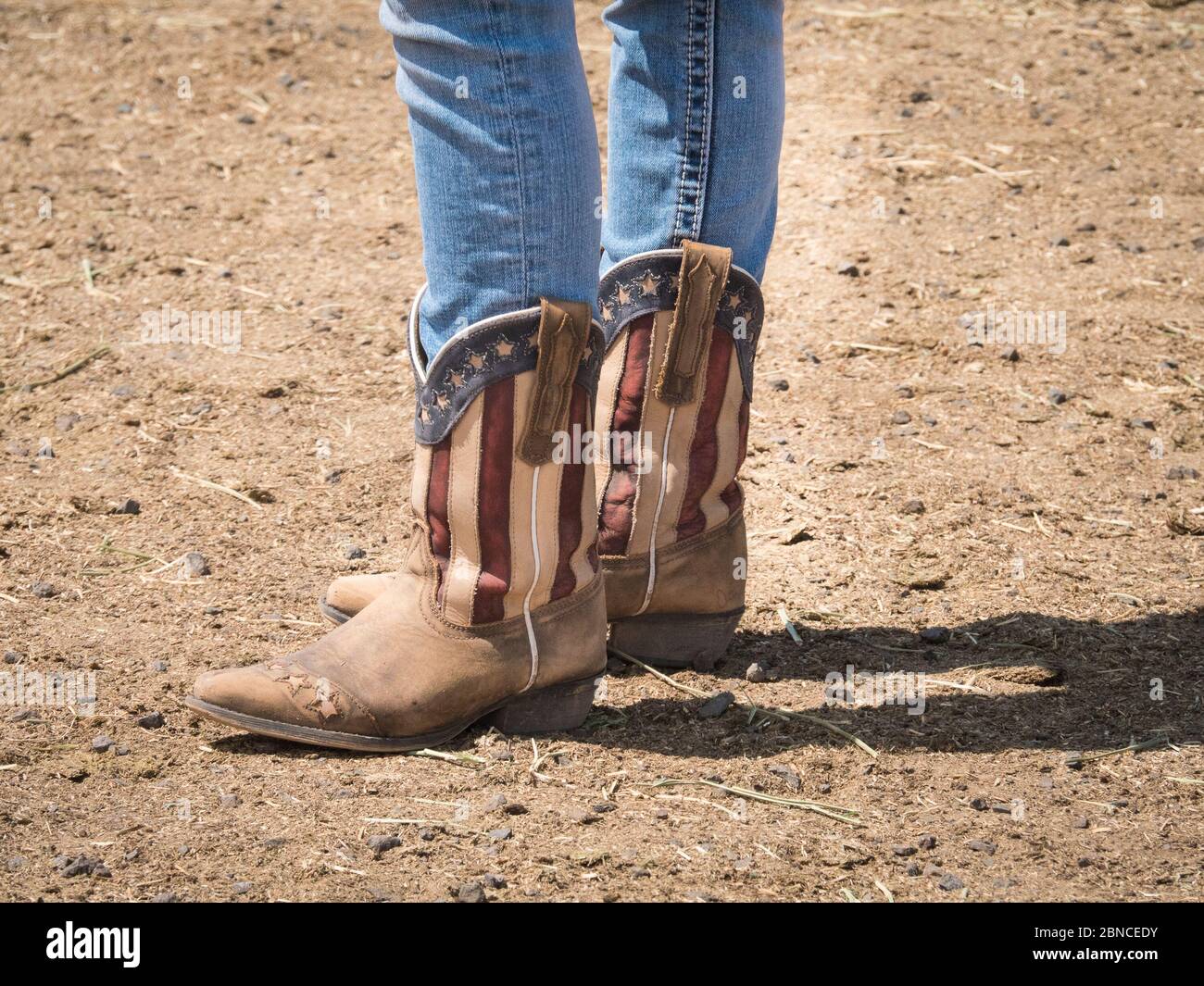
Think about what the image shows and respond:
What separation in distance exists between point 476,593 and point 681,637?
0.40 m

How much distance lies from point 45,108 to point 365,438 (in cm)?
206

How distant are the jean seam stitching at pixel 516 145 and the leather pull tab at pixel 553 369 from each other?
0.15ft

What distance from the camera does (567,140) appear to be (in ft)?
5.17

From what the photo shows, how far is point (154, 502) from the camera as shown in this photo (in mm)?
2498

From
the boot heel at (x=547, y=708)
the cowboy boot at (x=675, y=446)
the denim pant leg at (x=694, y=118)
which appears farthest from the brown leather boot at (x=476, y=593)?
the denim pant leg at (x=694, y=118)

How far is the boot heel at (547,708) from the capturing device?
1.86m

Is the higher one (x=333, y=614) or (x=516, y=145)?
(x=516, y=145)

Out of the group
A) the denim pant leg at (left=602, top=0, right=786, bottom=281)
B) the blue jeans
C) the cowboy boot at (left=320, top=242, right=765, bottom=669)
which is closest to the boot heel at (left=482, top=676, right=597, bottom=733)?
the cowboy boot at (left=320, top=242, right=765, bottom=669)

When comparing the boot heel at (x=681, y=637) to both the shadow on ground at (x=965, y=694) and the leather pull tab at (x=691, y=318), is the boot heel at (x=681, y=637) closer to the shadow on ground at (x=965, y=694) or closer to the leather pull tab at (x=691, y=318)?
the shadow on ground at (x=965, y=694)

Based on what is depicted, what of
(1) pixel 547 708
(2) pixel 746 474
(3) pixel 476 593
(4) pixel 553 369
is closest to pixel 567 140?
(4) pixel 553 369

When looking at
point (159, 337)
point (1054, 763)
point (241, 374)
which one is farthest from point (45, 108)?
point (1054, 763)

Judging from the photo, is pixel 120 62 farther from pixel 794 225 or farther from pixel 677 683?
pixel 677 683

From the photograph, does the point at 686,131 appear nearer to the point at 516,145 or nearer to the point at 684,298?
the point at 684,298

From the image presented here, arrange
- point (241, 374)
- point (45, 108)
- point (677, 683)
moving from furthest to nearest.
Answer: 1. point (45, 108)
2. point (241, 374)
3. point (677, 683)
